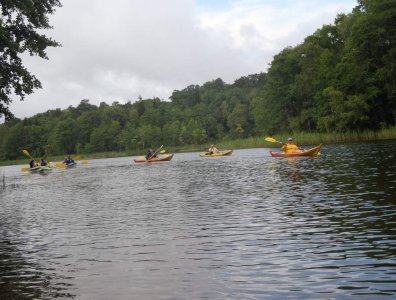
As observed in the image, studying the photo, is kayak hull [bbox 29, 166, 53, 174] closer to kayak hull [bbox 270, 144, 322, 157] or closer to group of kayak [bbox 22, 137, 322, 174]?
group of kayak [bbox 22, 137, 322, 174]

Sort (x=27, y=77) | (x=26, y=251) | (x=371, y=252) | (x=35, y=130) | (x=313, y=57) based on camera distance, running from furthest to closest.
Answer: (x=35, y=130)
(x=313, y=57)
(x=27, y=77)
(x=26, y=251)
(x=371, y=252)

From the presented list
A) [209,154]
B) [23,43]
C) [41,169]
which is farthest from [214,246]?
[41,169]

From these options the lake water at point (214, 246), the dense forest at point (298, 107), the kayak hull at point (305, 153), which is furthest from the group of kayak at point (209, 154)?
the lake water at point (214, 246)

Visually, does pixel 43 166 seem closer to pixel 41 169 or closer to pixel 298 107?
pixel 41 169

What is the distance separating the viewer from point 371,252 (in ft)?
23.7

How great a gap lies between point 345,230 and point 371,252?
5.66ft

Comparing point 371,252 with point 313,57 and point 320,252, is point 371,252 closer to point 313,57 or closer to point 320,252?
point 320,252

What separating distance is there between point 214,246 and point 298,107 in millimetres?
68981

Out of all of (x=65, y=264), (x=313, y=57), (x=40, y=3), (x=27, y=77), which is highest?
(x=313, y=57)

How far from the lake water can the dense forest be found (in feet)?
47.2

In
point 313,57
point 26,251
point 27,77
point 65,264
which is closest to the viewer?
point 65,264

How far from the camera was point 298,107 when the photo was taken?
7475 centimetres

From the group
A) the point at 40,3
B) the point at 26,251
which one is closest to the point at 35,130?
the point at 40,3

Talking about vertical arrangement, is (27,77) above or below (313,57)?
below
